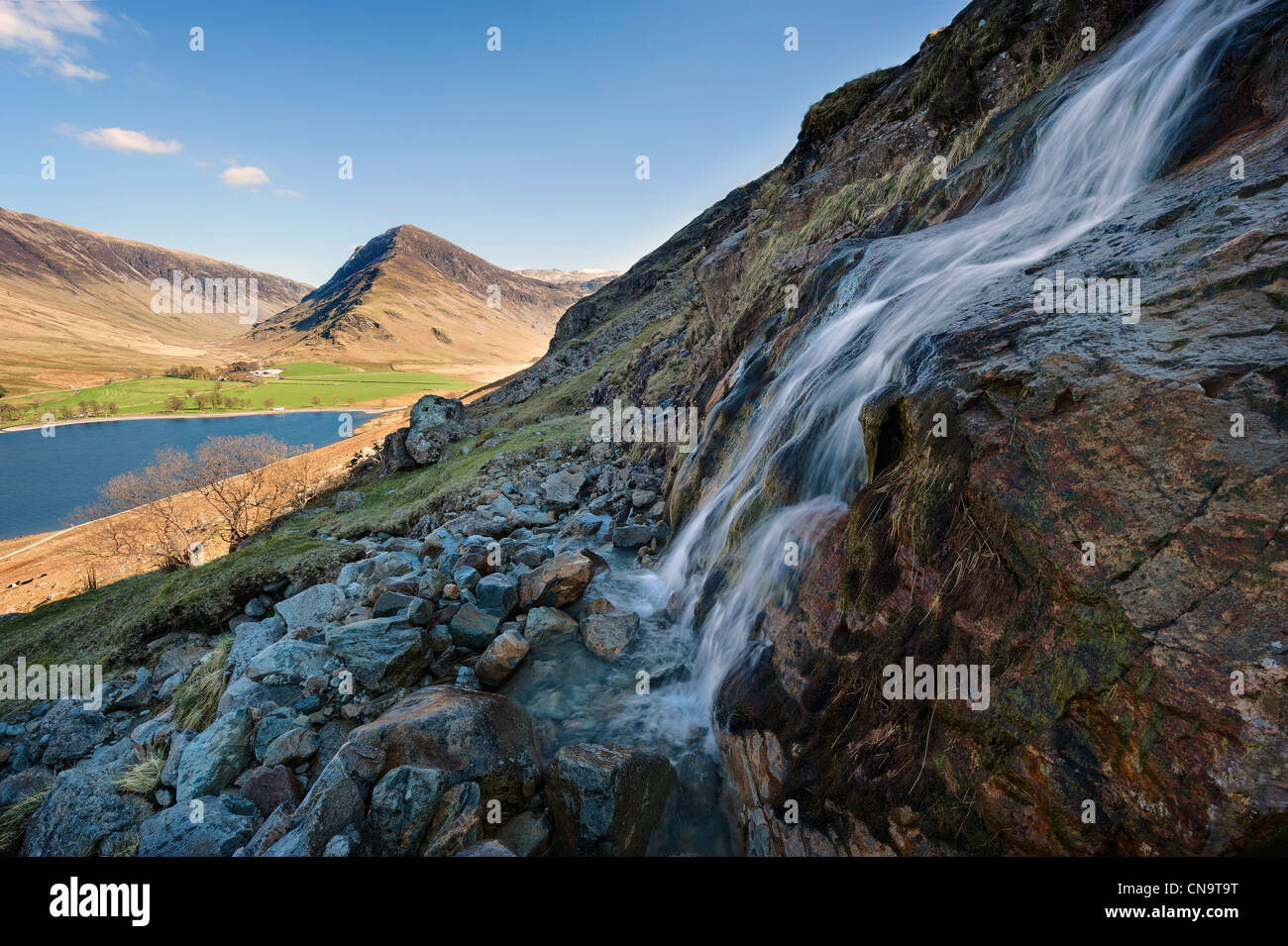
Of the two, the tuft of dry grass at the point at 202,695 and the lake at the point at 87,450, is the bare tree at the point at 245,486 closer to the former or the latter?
the lake at the point at 87,450

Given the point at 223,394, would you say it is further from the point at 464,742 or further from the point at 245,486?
the point at 464,742

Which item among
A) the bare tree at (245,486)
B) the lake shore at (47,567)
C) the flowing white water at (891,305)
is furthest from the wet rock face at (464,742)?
the lake shore at (47,567)

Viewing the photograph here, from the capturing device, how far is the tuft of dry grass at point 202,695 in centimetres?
713

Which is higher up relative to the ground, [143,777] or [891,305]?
[891,305]

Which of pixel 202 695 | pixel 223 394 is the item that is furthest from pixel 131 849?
pixel 223 394

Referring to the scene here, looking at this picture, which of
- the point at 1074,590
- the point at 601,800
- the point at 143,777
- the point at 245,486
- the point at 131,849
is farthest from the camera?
the point at 245,486

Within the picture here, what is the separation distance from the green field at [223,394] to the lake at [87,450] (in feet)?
17.7

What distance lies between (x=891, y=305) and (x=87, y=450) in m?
116

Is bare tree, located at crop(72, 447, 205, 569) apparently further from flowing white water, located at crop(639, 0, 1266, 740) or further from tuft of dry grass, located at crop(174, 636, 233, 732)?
flowing white water, located at crop(639, 0, 1266, 740)

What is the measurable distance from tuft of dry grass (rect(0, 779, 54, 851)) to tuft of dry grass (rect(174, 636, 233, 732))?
143 centimetres

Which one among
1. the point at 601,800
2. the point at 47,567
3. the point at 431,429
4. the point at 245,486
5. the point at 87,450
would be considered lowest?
the point at 47,567

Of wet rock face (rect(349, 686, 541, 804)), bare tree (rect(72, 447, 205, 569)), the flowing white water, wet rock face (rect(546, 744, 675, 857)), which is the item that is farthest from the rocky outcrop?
wet rock face (rect(546, 744, 675, 857))

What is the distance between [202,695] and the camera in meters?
7.67
